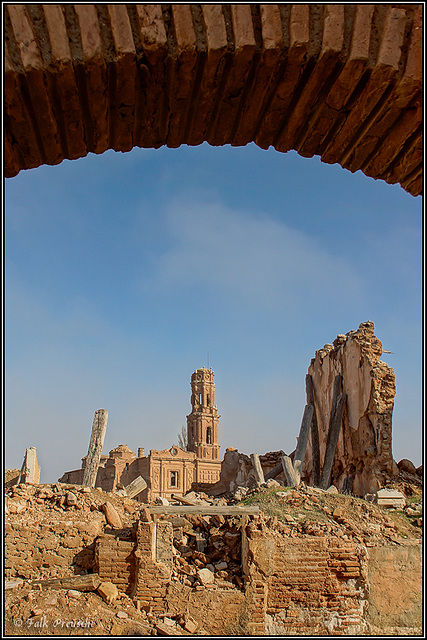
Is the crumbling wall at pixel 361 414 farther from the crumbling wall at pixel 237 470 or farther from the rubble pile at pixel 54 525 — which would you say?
the rubble pile at pixel 54 525

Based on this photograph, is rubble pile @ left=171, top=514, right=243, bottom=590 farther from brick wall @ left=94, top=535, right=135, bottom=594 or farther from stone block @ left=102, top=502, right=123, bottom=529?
stone block @ left=102, top=502, right=123, bottom=529

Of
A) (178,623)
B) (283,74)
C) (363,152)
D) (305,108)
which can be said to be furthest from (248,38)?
(178,623)

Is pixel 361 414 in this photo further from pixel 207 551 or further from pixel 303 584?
pixel 303 584

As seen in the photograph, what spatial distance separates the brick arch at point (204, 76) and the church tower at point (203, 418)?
144 feet

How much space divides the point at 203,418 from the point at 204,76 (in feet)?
150

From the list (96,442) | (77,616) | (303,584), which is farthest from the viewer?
(96,442)

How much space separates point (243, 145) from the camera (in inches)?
97.2

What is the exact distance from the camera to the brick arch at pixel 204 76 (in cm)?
188

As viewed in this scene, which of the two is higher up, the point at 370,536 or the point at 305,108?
the point at 305,108

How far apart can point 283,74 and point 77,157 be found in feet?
2.93

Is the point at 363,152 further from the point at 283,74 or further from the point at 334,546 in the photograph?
the point at 334,546

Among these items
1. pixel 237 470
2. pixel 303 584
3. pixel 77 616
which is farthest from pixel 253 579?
pixel 237 470

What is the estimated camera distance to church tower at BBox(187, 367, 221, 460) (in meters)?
45.7

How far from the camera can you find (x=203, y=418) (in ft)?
153
